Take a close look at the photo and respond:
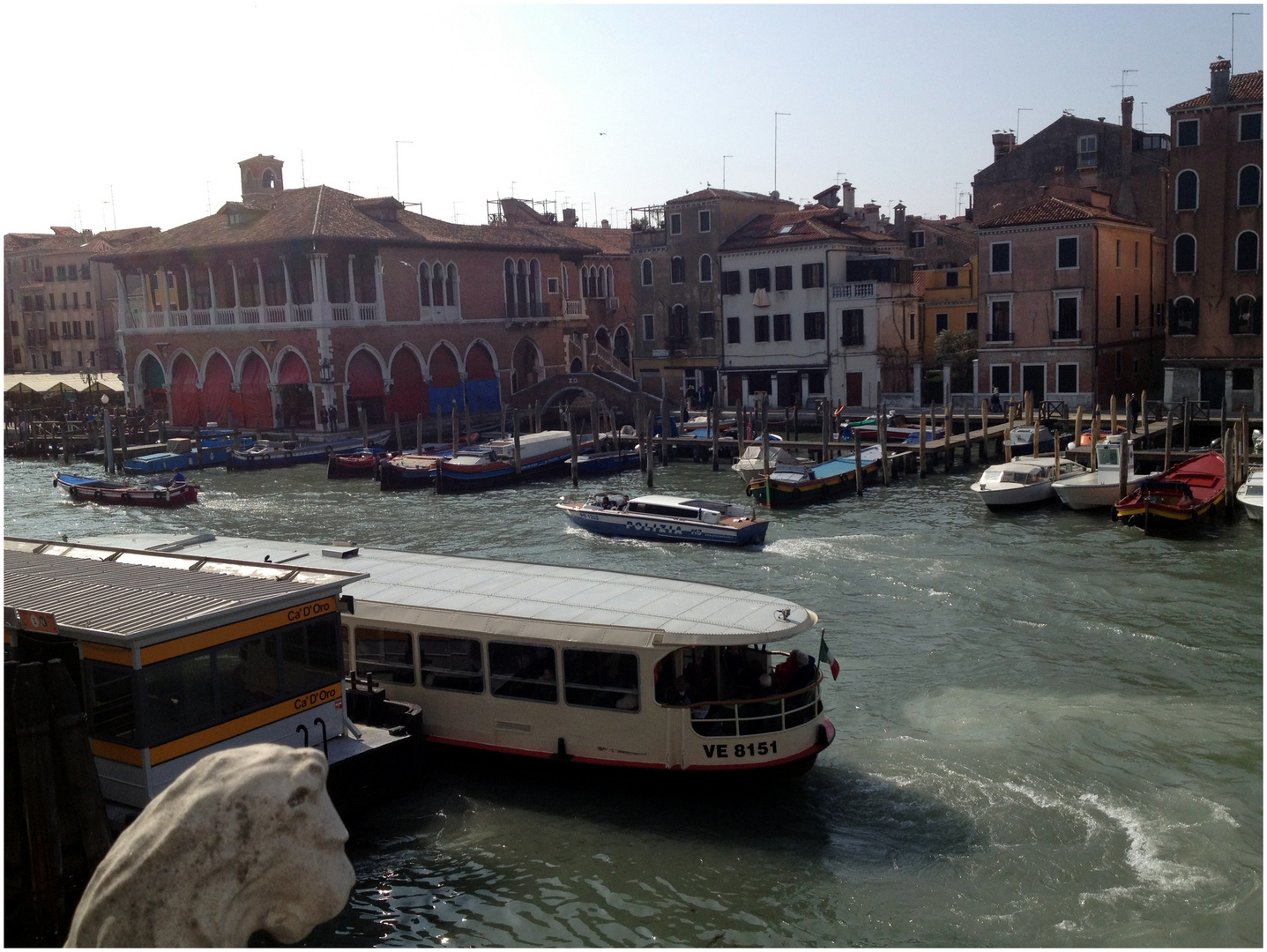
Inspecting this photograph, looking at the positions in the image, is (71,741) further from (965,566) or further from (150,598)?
(965,566)

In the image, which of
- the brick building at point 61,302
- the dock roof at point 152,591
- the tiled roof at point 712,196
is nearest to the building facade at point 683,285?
the tiled roof at point 712,196

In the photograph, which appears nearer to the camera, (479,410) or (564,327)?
(479,410)

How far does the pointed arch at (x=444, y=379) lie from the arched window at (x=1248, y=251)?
24022 mm

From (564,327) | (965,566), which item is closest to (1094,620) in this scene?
(965,566)

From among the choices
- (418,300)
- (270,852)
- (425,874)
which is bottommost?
(425,874)

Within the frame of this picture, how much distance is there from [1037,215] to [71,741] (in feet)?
107

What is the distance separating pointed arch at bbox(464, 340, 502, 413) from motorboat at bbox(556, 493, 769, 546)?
65.9 ft

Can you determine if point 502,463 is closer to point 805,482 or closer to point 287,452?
point 287,452

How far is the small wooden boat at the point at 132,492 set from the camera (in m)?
29.3

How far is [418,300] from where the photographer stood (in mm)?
40875

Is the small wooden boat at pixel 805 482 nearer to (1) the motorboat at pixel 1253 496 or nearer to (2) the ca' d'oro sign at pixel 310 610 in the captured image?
(1) the motorboat at pixel 1253 496

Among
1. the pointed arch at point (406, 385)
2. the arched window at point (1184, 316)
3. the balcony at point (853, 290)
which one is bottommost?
the pointed arch at point (406, 385)

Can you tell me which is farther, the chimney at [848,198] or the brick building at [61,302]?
the brick building at [61,302]

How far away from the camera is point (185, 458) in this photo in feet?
118
